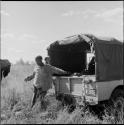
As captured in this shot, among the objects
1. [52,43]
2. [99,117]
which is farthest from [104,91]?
[52,43]

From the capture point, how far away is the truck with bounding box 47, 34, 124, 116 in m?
7.89

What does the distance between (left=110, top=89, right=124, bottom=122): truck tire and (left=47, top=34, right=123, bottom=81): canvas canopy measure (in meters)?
0.50

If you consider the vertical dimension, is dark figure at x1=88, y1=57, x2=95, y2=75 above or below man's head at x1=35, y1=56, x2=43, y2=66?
below

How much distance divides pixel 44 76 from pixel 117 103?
→ 256 cm

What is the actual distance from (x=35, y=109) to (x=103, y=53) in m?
2.76

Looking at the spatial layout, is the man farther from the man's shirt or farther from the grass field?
the grass field

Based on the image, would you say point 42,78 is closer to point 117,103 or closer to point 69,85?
point 69,85

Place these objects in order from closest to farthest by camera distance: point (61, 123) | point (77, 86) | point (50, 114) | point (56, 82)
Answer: point (61, 123), point (50, 114), point (77, 86), point (56, 82)

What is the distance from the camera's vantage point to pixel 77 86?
8.41m

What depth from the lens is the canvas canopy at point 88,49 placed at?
8102mm

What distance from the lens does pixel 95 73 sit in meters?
7.83

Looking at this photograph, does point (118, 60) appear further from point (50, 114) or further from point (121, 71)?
point (50, 114)

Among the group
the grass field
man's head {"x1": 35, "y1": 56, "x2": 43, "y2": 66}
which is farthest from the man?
the grass field

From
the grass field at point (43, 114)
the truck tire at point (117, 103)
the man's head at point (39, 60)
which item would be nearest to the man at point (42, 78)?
the man's head at point (39, 60)
